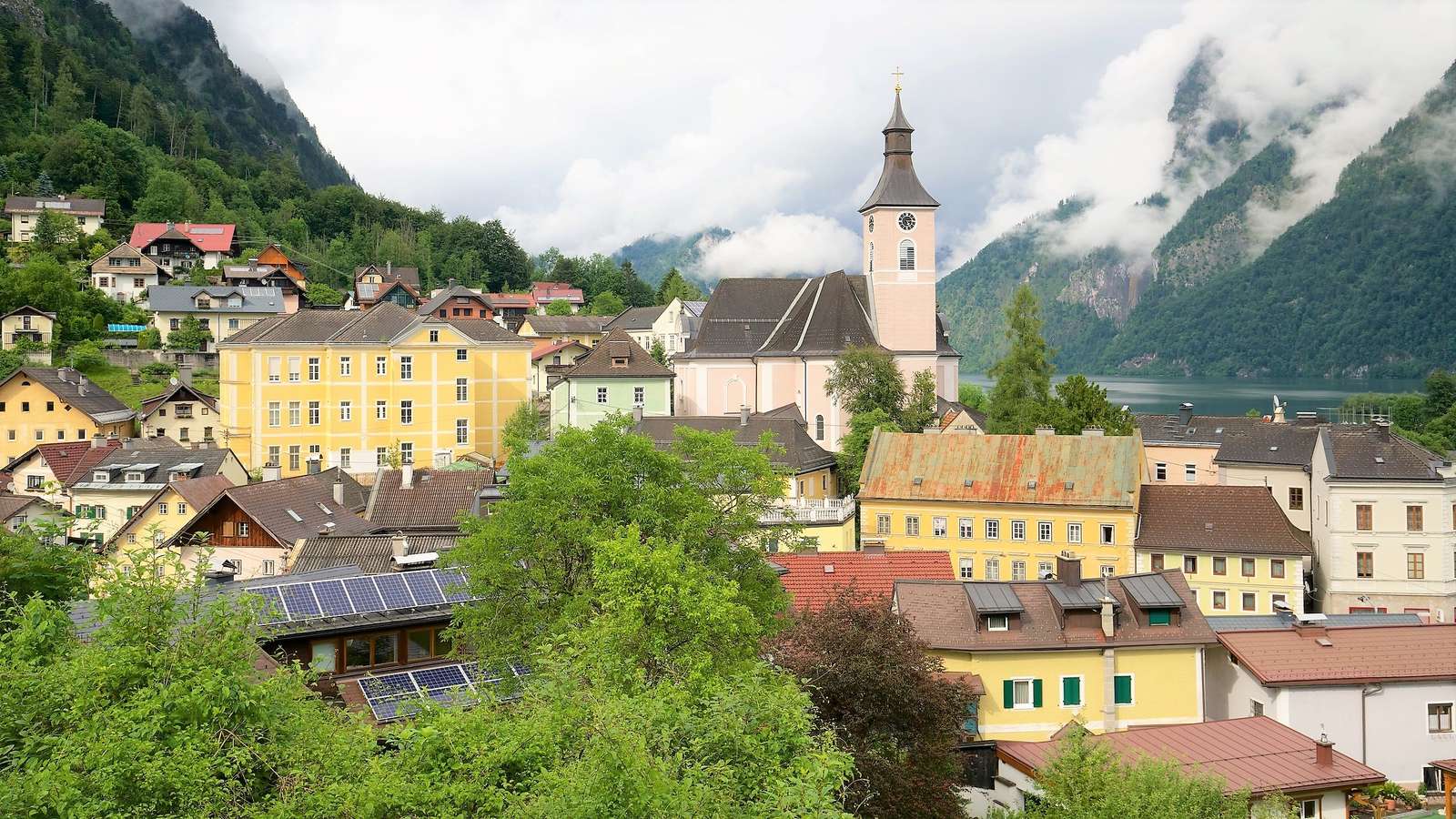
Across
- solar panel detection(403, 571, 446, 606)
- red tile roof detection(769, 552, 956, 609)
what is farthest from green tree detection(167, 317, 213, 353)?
solar panel detection(403, 571, 446, 606)

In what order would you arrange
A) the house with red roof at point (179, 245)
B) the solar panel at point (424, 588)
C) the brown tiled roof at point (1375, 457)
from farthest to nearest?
1. the house with red roof at point (179, 245)
2. the brown tiled roof at point (1375, 457)
3. the solar panel at point (424, 588)

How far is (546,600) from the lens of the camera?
23453mm

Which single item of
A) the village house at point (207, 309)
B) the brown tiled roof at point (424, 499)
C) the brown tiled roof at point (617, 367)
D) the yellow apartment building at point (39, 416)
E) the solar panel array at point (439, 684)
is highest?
the village house at point (207, 309)

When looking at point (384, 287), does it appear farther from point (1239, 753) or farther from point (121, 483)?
point (1239, 753)

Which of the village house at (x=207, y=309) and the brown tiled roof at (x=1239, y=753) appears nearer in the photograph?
the brown tiled roof at (x=1239, y=753)

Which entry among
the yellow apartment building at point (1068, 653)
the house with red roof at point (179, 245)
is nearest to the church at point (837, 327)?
the yellow apartment building at point (1068, 653)

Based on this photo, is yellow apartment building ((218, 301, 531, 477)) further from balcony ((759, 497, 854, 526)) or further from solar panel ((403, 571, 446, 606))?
solar panel ((403, 571, 446, 606))

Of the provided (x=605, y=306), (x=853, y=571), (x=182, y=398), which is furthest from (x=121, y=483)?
(x=605, y=306)

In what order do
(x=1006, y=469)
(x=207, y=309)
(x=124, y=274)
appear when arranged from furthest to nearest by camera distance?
(x=124, y=274) → (x=207, y=309) → (x=1006, y=469)

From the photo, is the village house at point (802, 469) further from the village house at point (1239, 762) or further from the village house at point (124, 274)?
the village house at point (124, 274)

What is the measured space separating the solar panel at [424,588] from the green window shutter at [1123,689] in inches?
593

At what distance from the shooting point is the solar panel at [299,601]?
2352 cm

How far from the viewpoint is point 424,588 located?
26.0m

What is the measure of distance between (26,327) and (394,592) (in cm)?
6152
